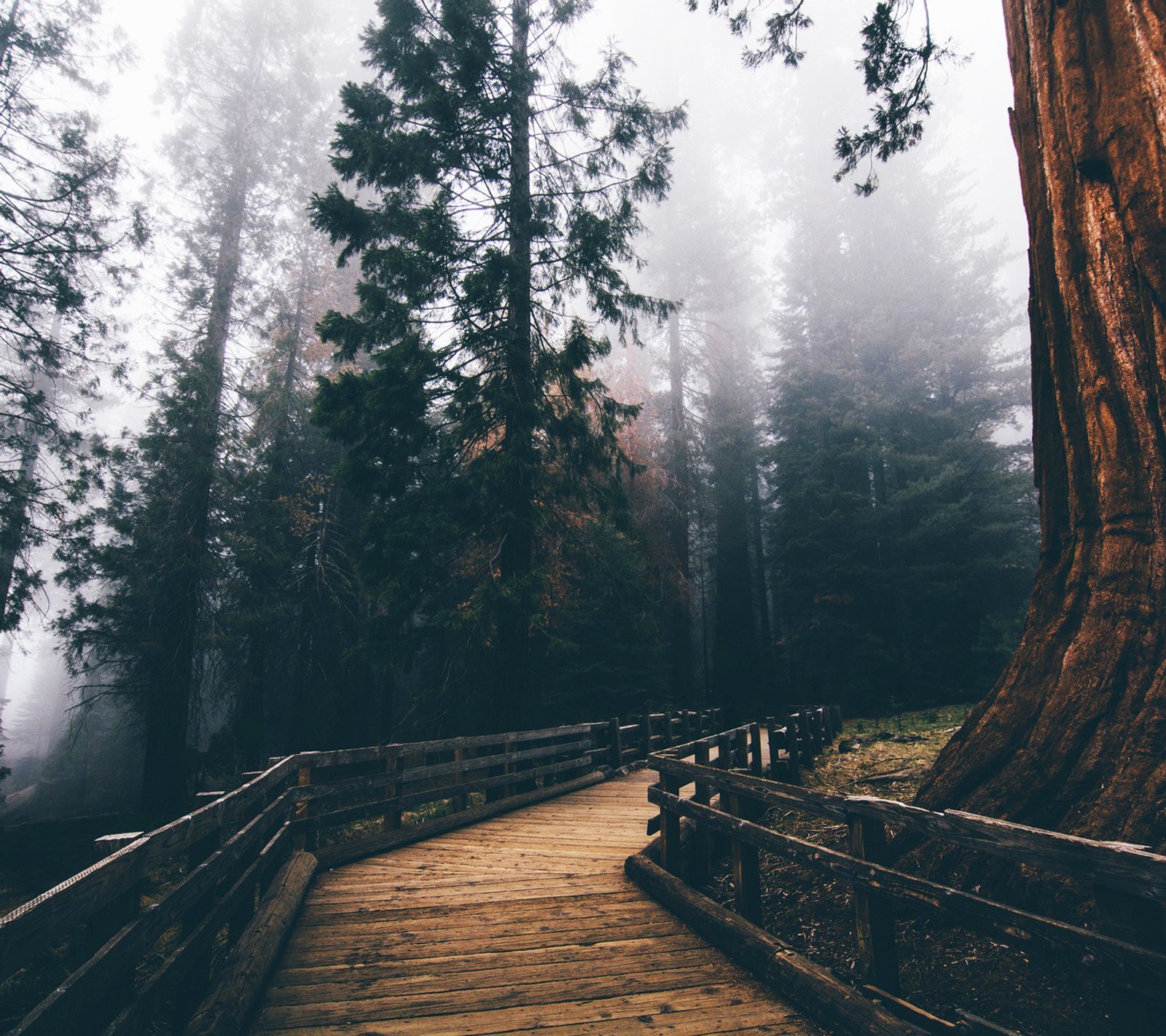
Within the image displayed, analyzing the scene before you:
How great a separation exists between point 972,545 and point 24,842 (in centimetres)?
2381

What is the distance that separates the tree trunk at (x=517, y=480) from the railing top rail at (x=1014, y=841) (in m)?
5.81

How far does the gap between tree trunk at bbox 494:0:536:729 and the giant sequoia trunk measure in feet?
20.4

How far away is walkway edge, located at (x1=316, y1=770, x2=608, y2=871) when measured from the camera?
5727mm

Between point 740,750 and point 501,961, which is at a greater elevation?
point 740,750

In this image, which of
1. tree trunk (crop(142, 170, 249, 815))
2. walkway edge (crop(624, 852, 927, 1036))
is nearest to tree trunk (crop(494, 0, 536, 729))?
walkway edge (crop(624, 852, 927, 1036))

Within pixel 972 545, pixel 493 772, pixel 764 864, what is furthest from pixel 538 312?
pixel 972 545

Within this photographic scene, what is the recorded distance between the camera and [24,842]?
10.0 meters

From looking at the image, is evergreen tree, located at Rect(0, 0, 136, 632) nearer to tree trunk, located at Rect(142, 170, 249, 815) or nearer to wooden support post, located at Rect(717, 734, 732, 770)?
tree trunk, located at Rect(142, 170, 249, 815)

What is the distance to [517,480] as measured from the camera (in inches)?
381

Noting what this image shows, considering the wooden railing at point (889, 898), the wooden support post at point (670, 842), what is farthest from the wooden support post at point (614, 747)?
the wooden railing at point (889, 898)

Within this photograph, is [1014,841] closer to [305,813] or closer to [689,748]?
[689,748]

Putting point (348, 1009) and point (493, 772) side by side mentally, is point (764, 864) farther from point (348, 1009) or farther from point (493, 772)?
point (493, 772)

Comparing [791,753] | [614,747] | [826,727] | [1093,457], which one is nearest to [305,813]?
[791,753]

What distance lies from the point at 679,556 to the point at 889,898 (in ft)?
57.6
